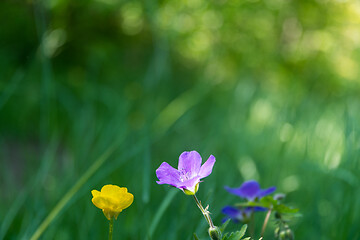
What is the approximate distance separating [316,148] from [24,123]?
146 centimetres

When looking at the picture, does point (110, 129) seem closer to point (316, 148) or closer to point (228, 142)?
point (228, 142)

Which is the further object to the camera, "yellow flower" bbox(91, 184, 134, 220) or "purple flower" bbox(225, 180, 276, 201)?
"purple flower" bbox(225, 180, 276, 201)

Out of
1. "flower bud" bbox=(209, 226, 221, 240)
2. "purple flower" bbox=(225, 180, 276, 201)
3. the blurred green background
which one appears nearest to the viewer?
"flower bud" bbox=(209, 226, 221, 240)

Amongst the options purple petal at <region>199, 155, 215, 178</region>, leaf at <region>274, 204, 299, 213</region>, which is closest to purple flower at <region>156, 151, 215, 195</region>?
purple petal at <region>199, 155, 215, 178</region>

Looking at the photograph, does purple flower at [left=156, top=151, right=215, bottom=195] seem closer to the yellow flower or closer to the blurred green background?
the yellow flower

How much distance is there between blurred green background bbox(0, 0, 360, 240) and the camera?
0.92 m

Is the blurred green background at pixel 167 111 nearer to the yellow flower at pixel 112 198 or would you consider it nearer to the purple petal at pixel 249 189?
the purple petal at pixel 249 189

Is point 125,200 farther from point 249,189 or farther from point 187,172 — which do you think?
point 249,189

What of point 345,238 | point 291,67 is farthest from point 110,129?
point 291,67

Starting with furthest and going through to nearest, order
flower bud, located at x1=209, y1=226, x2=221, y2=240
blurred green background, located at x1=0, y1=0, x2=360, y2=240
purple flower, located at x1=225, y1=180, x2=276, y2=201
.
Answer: blurred green background, located at x1=0, y1=0, x2=360, y2=240 < purple flower, located at x1=225, y1=180, x2=276, y2=201 < flower bud, located at x1=209, y1=226, x2=221, y2=240

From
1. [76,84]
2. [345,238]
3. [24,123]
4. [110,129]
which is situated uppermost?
[76,84]

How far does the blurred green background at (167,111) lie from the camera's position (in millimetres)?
918

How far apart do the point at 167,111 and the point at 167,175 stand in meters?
1.63

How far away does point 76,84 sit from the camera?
2428 millimetres
